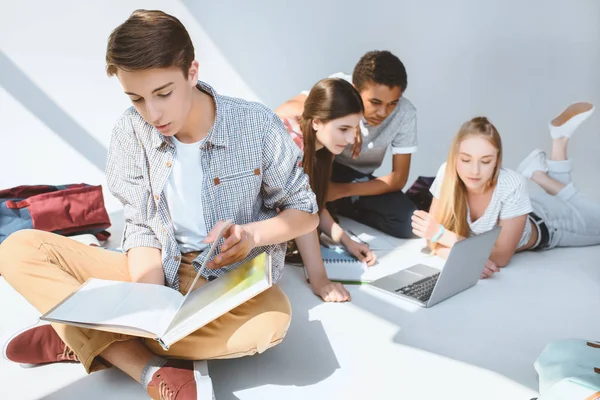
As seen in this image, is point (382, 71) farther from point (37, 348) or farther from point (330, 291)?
point (37, 348)

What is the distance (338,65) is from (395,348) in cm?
238

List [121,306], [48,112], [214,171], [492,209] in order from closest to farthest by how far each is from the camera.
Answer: [121,306], [214,171], [492,209], [48,112]

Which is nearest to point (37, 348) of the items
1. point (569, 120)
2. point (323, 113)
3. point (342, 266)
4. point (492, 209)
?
point (342, 266)

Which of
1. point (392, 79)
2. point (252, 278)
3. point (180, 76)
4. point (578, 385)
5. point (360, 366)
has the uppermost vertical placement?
point (180, 76)

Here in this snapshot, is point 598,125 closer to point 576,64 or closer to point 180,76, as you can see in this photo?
point 576,64

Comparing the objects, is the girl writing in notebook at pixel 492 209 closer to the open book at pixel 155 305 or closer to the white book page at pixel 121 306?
the open book at pixel 155 305

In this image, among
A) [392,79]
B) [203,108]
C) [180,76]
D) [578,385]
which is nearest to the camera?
[578,385]

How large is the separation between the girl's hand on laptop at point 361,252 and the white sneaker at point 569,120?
118 centimetres

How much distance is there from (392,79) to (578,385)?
1.59m

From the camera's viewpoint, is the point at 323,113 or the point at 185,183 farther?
the point at 323,113

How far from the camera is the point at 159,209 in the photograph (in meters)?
1.79

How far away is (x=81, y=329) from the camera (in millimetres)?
1606

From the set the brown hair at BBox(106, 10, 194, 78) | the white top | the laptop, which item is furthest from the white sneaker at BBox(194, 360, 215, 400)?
the laptop

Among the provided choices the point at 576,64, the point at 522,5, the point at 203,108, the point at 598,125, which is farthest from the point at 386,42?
the point at 203,108
